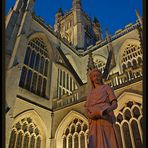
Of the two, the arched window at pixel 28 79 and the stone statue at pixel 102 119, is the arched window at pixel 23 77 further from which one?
the stone statue at pixel 102 119

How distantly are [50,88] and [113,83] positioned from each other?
375 cm

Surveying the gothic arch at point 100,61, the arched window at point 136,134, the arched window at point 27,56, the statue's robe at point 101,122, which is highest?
the gothic arch at point 100,61

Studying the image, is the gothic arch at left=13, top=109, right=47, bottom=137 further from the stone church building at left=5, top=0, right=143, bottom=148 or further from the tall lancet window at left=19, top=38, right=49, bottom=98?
the tall lancet window at left=19, top=38, right=49, bottom=98

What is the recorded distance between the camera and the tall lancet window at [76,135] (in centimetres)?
844

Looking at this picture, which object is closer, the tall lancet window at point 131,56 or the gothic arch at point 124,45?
the tall lancet window at point 131,56

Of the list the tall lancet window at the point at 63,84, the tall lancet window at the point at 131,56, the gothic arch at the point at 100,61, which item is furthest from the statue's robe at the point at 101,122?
the gothic arch at the point at 100,61

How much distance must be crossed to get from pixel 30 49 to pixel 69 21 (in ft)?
40.1

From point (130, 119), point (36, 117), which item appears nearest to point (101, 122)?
point (130, 119)

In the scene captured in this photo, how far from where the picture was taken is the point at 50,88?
10.9m

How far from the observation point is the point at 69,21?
872 inches

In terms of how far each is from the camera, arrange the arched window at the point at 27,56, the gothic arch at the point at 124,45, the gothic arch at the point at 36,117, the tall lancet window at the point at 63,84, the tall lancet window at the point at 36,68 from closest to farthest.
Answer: the gothic arch at the point at 36,117 < the tall lancet window at the point at 36,68 < the arched window at the point at 27,56 < the tall lancet window at the point at 63,84 < the gothic arch at the point at 124,45

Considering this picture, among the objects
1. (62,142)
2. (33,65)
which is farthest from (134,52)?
(62,142)
